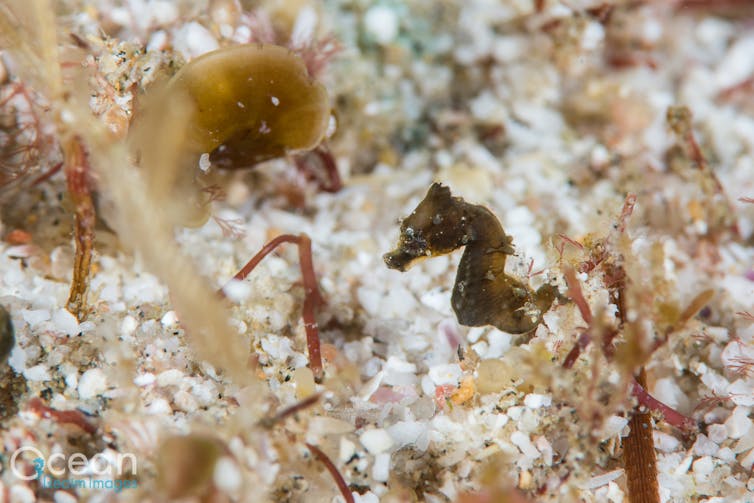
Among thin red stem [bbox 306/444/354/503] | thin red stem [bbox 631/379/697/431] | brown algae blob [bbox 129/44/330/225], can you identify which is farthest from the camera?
brown algae blob [bbox 129/44/330/225]

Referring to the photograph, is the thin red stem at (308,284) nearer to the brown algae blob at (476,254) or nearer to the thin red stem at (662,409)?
the brown algae blob at (476,254)

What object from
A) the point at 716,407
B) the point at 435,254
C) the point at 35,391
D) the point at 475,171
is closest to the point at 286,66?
the point at 435,254

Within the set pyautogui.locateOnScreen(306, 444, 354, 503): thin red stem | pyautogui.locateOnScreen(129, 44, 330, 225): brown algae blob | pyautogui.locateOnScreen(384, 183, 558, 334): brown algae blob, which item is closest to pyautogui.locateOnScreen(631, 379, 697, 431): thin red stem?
pyautogui.locateOnScreen(384, 183, 558, 334): brown algae blob

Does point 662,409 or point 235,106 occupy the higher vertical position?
point 235,106

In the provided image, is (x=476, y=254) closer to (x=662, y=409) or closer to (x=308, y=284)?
(x=308, y=284)

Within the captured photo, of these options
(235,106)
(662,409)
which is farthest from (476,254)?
(235,106)

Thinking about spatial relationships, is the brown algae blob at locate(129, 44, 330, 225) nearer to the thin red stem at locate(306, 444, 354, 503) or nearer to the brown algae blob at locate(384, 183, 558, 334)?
the brown algae blob at locate(384, 183, 558, 334)
